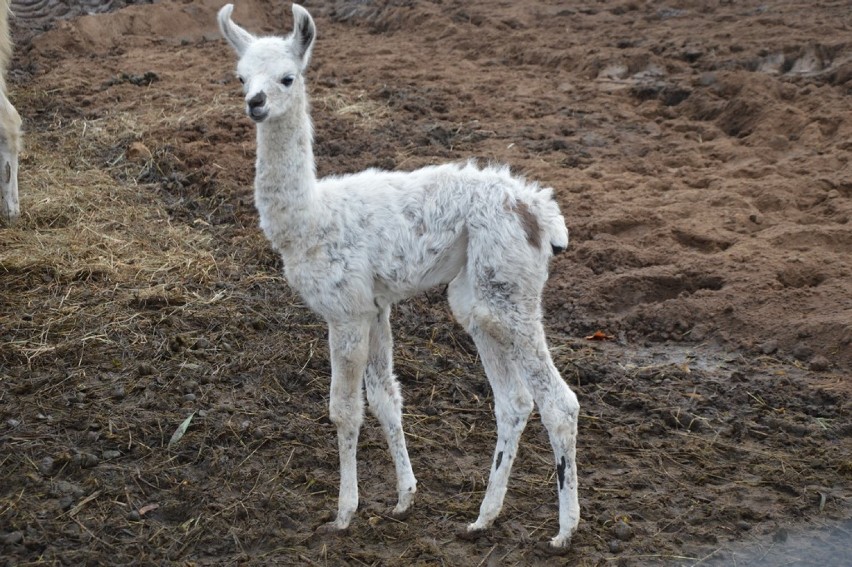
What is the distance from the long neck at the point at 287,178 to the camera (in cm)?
489

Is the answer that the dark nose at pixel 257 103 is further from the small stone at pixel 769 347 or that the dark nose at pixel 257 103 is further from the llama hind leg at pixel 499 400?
the small stone at pixel 769 347

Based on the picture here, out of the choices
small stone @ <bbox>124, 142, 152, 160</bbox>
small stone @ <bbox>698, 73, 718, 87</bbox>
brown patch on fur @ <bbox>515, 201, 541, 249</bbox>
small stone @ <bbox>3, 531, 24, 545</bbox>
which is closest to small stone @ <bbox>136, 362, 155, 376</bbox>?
small stone @ <bbox>3, 531, 24, 545</bbox>

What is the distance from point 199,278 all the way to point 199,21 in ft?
33.2

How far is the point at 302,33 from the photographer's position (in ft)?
15.9

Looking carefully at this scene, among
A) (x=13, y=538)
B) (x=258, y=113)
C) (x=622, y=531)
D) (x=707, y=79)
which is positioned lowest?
(x=13, y=538)

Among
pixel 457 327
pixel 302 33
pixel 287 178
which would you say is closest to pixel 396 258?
pixel 287 178

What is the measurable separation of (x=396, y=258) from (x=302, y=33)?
1.19 metres

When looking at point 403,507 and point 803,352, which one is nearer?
point 403,507

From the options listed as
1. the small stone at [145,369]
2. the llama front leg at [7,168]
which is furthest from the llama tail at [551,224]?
the llama front leg at [7,168]

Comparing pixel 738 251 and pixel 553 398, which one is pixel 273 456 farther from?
pixel 738 251

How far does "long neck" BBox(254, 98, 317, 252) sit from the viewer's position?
192 inches

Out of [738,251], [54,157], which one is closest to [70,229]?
[54,157]

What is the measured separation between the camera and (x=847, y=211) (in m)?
8.25

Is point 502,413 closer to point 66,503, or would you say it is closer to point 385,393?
point 385,393
